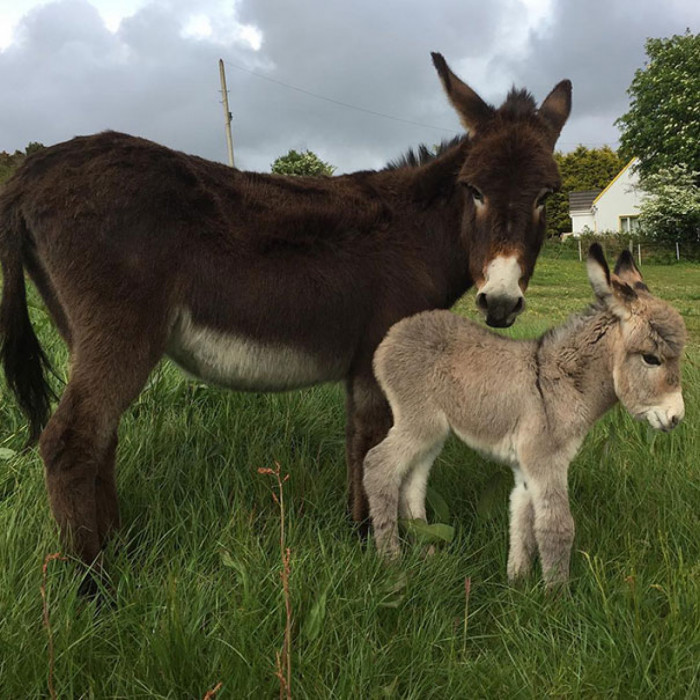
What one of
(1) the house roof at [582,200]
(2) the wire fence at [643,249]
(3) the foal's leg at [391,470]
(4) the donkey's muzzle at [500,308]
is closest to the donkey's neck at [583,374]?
(4) the donkey's muzzle at [500,308]

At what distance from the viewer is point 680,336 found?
223 cm

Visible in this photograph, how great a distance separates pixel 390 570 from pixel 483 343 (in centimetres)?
96

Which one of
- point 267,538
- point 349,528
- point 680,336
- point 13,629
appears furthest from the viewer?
point 349,528

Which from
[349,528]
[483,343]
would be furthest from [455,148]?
[349,528]

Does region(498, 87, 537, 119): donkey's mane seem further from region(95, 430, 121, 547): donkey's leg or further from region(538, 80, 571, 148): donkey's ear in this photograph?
region(95, 430, 121, 547): donkey's leg

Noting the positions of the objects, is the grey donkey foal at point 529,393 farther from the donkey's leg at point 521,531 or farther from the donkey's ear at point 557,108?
the donkey's ear at point 557,108

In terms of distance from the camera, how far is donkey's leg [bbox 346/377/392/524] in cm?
281

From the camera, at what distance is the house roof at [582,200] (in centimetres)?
5241

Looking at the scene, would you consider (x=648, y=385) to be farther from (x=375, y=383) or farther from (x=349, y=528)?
(x=349, y=528)

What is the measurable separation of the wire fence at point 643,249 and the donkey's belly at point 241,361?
3078 cm

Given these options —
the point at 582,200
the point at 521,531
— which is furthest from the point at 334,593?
the point at 582,200

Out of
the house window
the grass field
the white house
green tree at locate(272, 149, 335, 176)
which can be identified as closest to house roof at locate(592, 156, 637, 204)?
the white house

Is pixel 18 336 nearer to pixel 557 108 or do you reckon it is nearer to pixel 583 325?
pixel 583 325

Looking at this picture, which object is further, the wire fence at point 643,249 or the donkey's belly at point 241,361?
the wire fence at point 643,249
